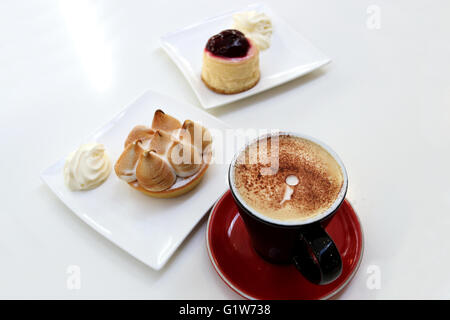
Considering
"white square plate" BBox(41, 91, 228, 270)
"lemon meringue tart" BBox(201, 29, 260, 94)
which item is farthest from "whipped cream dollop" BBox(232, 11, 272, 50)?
"white square plate" BBox(41, 91, 228, 270)

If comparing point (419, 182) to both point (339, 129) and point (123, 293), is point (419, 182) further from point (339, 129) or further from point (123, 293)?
point (123, 293)

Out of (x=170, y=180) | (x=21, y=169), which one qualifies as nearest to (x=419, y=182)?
(x=170, y=180)

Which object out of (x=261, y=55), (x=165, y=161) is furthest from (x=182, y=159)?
(x=261, y=55)

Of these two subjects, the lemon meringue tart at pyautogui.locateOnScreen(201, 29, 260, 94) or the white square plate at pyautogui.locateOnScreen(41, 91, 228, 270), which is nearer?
the white square plate at pyautogui.locateOnScreen(41, 91, 228, 270)

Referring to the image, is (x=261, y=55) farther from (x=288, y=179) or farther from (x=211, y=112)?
(x=288, y=179)

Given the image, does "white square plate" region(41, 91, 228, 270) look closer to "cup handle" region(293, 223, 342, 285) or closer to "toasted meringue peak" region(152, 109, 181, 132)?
"toasted meringue peak" region(152, 109, 181, 132)

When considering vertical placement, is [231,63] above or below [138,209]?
above
